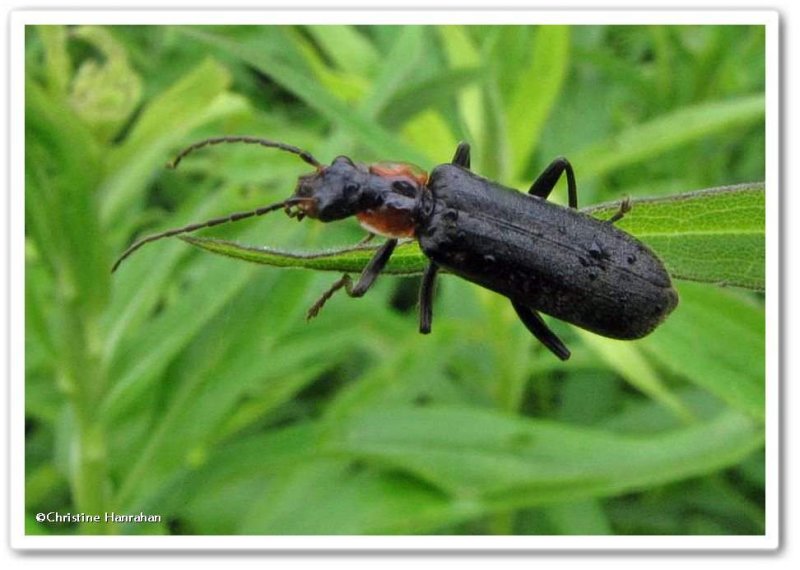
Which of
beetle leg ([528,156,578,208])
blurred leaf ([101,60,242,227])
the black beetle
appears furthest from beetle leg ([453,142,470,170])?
blurred leaf ([101,60,242,227])

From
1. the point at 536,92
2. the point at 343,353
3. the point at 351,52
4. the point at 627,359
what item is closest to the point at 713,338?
the point at 627,359

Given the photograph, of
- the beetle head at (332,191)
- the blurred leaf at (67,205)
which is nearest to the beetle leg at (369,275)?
the beetle head at (332,191)

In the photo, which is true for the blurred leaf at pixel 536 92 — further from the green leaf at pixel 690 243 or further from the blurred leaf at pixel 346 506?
the green leaf at pixel 690 243

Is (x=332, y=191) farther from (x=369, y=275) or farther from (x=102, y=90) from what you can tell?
(x=102, y=90)

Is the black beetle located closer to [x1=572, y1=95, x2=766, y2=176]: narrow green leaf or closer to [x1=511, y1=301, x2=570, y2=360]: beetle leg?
[x1=511, y1=301, x2=570, y2=360]: beetle leg

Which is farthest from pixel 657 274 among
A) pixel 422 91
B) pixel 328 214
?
pixel 422 91

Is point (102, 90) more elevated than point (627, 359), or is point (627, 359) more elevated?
point (102, 90)

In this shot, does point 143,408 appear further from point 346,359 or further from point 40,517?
point 346,359
